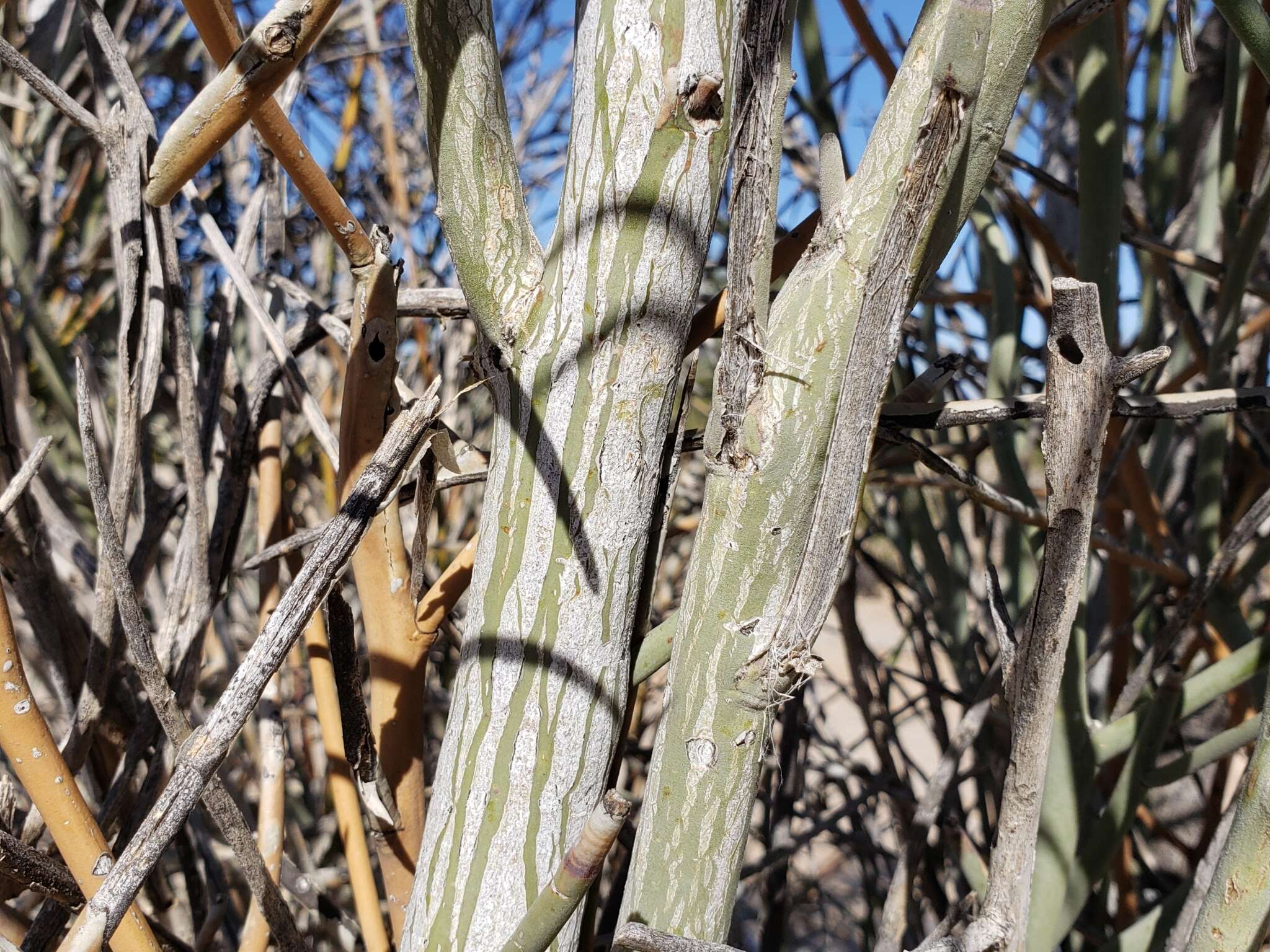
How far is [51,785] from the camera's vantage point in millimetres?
430

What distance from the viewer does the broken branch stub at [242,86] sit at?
0.34 meters

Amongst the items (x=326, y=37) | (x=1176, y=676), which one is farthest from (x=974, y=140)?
(x=326, y=37)

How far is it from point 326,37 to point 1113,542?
1.26 metres

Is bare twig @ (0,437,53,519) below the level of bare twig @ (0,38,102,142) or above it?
below

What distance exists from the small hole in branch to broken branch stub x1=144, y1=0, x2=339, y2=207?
31 cm

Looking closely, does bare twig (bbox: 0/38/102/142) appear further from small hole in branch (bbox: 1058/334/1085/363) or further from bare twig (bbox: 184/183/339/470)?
small hole in branch (bbox: 1058/334/1085/363)

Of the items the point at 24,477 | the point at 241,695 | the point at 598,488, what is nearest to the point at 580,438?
the point at 598,488

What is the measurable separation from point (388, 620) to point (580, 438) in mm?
183

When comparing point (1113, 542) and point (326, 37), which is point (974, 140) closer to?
point (1113, 542)

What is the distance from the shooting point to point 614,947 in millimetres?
380

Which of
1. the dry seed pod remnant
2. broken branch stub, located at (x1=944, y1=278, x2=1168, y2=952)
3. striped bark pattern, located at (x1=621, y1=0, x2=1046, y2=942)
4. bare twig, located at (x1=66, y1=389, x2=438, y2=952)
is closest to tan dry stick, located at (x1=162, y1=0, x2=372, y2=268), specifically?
the dry seed pod remnant

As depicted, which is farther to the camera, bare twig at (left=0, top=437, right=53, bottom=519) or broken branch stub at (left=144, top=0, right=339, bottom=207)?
bare twig at (left=0, top=437, right=53, bottom=519)

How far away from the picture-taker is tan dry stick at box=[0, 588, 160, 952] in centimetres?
42

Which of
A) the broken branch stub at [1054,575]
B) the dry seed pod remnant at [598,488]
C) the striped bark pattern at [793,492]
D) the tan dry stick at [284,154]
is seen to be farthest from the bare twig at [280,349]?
the broken branch stub at [1054,575]
